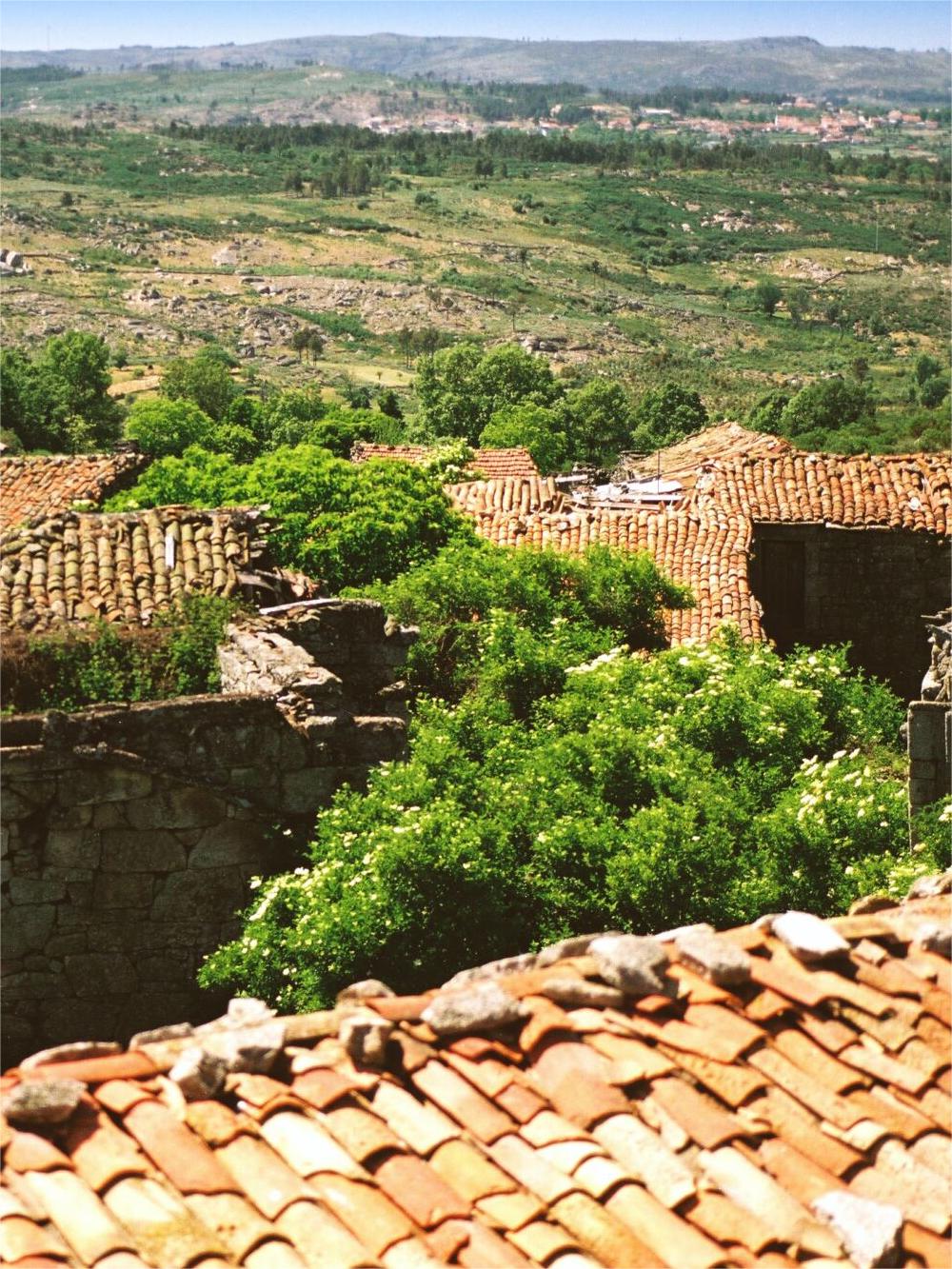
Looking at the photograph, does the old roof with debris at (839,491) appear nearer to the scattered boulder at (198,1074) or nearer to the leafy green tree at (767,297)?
the scattered boulder at (198,1074)

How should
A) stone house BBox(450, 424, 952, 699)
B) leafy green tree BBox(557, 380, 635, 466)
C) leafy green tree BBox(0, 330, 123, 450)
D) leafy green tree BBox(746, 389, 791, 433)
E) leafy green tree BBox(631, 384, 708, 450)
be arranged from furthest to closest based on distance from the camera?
leafy green tree BBox(631, 384, 708, 450) → leafy green tree BBox(746, 389, 791, 433) → leafy green tree BBox(557, 380, 635, 466) → leafy green tree BBox(0, 330, 123, 450) → stone house BBox(450, 424, 952, 699)

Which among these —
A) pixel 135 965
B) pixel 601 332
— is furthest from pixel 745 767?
pixel 601 332

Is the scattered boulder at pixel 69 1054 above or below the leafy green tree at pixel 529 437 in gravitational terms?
above

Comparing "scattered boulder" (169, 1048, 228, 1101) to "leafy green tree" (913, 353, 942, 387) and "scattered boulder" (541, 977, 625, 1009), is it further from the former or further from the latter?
"leafy green tree" (913, 353, 942, 387)

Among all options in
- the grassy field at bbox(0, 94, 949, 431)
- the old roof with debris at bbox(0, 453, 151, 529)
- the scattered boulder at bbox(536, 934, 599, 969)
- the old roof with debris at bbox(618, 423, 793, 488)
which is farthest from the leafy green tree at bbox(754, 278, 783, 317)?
the scattered boulder at bbox(536, 934, 599, 969)

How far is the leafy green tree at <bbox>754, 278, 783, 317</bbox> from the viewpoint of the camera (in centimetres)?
14962

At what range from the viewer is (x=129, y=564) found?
18.1 metres

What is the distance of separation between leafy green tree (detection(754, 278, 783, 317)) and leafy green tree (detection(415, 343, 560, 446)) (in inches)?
2707

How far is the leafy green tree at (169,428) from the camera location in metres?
49.1

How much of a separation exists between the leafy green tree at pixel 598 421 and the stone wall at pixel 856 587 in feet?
141

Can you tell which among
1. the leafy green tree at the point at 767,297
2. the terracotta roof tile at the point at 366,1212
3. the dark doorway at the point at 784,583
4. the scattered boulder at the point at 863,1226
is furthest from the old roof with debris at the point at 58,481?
the leafy green tree at the point at 767,297

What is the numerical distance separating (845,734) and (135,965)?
7.70 meters

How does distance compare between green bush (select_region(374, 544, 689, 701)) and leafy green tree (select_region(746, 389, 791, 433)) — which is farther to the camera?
leafy green tree (select_region(746, 389, 791, 433))

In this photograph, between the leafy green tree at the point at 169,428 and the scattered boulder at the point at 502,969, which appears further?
the leafy green tree at the point at 169,428
